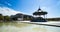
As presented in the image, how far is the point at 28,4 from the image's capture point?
5.28m

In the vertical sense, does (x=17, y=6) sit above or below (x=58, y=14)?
above

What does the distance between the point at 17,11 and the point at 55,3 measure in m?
2.01

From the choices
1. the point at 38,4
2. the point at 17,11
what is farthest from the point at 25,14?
the point at 38,4

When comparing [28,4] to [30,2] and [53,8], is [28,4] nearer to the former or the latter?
[30,2]

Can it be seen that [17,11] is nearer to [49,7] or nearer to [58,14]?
[49,7]

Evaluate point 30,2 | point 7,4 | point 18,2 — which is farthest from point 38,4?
point 7,4

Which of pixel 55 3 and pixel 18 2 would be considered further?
pixel 55 3

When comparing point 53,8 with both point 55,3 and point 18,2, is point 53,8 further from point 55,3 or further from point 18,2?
point 18,2

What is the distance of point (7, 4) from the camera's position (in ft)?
17.0

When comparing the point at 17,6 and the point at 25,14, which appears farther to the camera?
the point at 25,14

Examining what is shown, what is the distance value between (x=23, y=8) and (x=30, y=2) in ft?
1.50

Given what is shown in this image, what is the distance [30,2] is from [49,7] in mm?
1024

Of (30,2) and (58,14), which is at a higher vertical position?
(30,2)

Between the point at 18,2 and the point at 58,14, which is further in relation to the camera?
the point at 58,14
